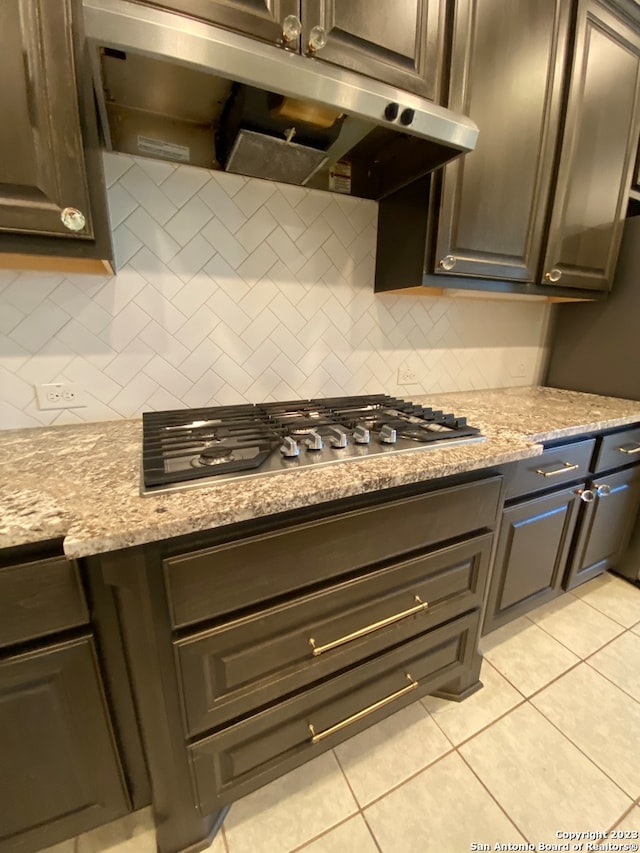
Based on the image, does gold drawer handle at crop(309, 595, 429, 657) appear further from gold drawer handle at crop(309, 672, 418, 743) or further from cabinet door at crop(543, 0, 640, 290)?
cabinet door at crop(543, 0, 640, 290)

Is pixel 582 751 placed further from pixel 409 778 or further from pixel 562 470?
pixel 562 470

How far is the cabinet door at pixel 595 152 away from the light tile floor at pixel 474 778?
155 cm

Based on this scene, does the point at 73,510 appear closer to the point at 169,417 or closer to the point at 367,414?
the point at 169,417

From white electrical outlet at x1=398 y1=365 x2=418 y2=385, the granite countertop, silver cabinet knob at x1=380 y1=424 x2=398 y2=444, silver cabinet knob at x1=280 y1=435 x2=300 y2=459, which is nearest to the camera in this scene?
the granite countertop

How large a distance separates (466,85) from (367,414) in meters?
1.00

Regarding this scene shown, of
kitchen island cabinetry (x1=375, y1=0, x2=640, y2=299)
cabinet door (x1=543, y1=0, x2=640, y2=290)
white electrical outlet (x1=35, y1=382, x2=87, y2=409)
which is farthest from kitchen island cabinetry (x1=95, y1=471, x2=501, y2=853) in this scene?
cabinet door (x1=543, y1=0, x2=640, y2=290)

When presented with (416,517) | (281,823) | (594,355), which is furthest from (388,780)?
(594,355)

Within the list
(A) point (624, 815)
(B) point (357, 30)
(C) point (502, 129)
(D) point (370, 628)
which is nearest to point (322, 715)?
(D) point (370, 628)

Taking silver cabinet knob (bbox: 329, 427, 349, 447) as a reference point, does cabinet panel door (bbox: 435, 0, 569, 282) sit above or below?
above

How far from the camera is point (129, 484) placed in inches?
26.7

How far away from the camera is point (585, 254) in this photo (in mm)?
1463

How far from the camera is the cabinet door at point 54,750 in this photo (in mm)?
625

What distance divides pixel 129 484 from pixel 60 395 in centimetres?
58

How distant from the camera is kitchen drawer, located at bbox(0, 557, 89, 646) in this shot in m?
0.56
